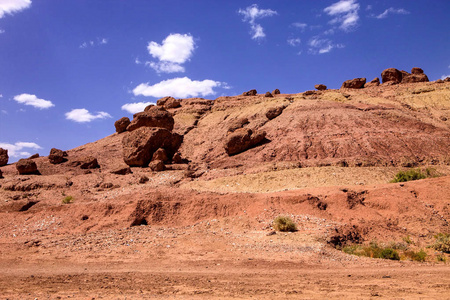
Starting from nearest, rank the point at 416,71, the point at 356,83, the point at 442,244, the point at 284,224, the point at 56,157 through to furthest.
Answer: the point at 442,244 → the point at 284,224 → the point at 56,157 → the point at 356,83 → the point at 416,71

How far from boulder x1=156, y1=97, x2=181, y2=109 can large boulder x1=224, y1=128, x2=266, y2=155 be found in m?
27.5

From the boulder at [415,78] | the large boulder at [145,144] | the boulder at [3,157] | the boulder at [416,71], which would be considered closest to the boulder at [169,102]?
the large boulder at [145,144]

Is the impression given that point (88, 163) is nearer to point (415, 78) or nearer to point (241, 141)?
point (241, 141)

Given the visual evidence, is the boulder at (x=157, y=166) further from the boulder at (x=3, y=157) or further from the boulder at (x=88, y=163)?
the boulder at (x=3, y=157)

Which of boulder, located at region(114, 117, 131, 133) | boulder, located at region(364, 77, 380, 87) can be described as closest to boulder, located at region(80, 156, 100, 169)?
boulder, located at region(114, 117, 131, 133)

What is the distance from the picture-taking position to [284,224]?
1200 cm

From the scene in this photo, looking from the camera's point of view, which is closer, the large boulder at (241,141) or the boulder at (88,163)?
the large boulder at (241,141)

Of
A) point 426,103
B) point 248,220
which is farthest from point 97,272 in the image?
point 426,103

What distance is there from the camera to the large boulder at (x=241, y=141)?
2892cm

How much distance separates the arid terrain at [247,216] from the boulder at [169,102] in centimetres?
2297

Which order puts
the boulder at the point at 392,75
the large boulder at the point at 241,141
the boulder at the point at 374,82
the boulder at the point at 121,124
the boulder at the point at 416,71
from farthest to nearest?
1. the boulder at the point at 416,71
2. the boulder at the point at 374,82
3. the boulder at the point at 392,75
4. the boulder at the point at 121,124
5. the large boulder at the point at 241,141

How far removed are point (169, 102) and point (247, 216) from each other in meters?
45.4

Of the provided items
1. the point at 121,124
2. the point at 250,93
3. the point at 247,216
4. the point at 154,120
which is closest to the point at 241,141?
the point at 154,120

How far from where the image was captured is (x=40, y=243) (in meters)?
11.5
